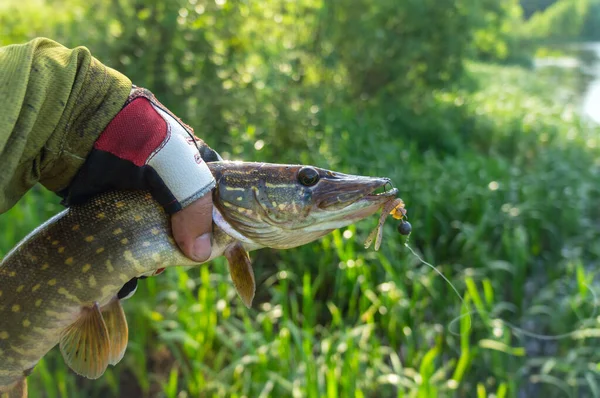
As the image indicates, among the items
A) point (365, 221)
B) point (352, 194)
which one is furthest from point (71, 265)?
point (365, 221)

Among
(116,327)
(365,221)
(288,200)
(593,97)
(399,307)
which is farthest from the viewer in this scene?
(593,97)

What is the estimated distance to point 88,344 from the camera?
144 centimetres

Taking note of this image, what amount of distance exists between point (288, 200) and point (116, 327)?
59 centimetres

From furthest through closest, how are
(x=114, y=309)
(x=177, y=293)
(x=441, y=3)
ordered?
(x=441, y=3)
(x=177, y=293)
(x=114, y=309)

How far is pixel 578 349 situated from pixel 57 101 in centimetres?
278

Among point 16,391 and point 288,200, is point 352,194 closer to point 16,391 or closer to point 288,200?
point 288,200

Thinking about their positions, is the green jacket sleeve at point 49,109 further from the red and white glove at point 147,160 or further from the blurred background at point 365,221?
the blurred background at point 365,221

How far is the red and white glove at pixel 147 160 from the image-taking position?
1314 millimetres

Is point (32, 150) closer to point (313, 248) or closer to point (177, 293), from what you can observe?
point (177, 293)

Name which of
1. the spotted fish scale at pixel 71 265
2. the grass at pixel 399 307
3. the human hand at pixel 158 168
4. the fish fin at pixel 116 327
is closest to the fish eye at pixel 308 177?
the human hand at pixel 158 168

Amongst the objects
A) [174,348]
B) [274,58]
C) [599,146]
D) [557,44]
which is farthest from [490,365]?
[557,44]

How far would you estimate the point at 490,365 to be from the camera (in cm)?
282

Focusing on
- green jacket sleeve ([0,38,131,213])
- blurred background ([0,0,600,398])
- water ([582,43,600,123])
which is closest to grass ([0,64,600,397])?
blurred background ([0,0,600,398])

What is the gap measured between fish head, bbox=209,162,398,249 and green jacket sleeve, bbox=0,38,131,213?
1.04ft
